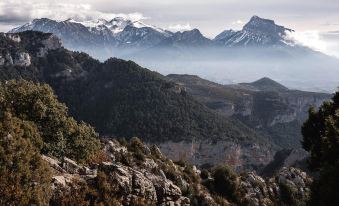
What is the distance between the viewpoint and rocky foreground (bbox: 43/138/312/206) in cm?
3544

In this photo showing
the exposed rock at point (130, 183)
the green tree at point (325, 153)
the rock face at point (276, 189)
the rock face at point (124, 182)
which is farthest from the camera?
the rock face at point (276, 189)

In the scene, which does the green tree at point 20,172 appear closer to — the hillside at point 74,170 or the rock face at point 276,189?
the hillside at point 74,170

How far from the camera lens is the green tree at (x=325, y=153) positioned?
33844mm

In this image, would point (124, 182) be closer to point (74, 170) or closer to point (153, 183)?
point (74, 170)

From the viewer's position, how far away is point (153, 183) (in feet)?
139

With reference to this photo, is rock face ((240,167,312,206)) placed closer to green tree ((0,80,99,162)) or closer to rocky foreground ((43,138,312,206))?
rocky foreground ((43,138,312,206))

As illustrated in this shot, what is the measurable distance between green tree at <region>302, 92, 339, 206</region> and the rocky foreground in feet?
26.3

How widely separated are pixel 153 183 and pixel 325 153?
1461 cm

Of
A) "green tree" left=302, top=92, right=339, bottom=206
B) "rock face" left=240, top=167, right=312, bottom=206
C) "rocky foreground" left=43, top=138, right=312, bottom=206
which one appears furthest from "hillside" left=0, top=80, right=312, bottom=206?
"green tree" left=302, top=92, right=339, bottom=206

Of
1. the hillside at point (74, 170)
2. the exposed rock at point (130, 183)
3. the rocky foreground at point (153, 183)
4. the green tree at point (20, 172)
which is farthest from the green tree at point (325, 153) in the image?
the green tree at point (20, 172)

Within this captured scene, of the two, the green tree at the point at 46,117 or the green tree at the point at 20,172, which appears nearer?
the green tree at the point at 20,172

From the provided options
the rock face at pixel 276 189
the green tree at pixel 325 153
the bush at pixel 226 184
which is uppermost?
the green tree at pixel 325 153

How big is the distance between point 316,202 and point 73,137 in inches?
844

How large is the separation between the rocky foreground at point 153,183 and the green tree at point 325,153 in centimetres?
801
